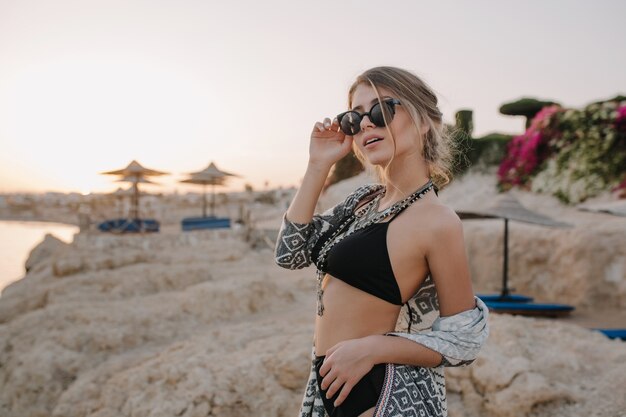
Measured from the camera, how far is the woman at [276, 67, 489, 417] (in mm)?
1361

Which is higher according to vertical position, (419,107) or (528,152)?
(528,152)

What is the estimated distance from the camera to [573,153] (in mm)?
15031

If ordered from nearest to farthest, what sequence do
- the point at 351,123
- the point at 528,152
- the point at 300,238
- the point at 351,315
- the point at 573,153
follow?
the point at 351,315 < the point at 351,123 < the point at 300,238 < the point at 573,153 < the point at 528,152

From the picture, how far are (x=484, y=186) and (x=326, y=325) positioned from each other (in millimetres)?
18920

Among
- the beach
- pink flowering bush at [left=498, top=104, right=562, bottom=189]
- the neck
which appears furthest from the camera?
pink flowering bush at [left=498, top=104, right=562, bottom=189]

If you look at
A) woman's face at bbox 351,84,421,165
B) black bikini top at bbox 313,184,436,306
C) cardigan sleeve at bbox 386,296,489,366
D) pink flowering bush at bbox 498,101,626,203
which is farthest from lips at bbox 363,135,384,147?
pink flowering bush at bbox 498,101,626,203

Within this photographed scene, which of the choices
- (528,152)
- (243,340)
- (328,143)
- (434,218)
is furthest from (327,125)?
(528,152)

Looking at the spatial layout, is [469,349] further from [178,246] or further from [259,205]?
[259,205]

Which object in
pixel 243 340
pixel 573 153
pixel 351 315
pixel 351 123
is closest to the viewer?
pixel 351 315

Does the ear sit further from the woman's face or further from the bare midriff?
the bare midriff

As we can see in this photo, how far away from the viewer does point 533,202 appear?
15375 millimetres

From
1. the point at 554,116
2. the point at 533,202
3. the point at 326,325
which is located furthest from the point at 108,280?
the point at 554,116

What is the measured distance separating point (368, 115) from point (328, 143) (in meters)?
0.27

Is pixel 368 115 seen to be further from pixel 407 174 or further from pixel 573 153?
pixel 573 153
